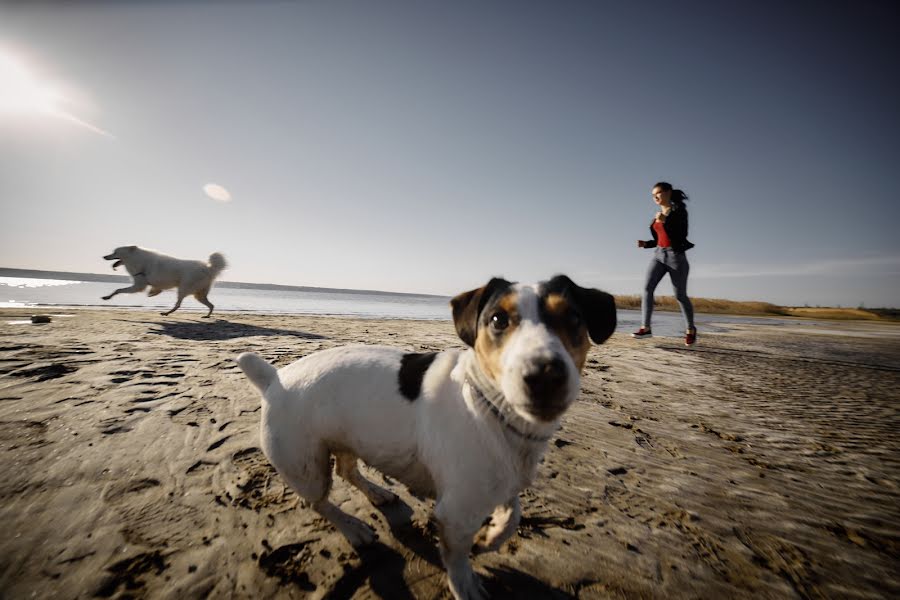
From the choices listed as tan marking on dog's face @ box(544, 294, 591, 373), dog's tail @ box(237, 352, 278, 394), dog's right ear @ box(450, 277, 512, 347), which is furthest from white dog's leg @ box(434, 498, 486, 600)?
dog's tail @ box(237, 352, 278, 394)

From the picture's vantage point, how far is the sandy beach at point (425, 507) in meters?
1.68

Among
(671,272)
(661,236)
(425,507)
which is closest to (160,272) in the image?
(425,507)

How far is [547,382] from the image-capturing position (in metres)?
1.48

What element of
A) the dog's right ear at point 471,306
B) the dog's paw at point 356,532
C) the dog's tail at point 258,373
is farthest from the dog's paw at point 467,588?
the dog's tail at point 258,373

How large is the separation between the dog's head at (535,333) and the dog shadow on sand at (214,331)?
258 inches

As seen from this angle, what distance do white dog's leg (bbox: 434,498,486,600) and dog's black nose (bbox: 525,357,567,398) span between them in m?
0.75

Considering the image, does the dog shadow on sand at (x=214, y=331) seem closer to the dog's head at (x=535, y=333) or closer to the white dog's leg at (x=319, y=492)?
the white dog's leg at (x=319, y=492)

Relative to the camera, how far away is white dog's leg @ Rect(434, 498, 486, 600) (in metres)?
1.62

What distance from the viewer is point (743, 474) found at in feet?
8.73

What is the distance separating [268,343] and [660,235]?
9.33 metres

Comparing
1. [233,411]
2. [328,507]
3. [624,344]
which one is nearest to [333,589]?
[328,507]

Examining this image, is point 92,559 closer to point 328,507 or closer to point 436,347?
point 328,507

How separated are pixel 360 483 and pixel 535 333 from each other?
1.78m

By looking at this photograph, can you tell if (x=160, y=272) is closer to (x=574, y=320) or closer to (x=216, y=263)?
(x=216, y=263)
